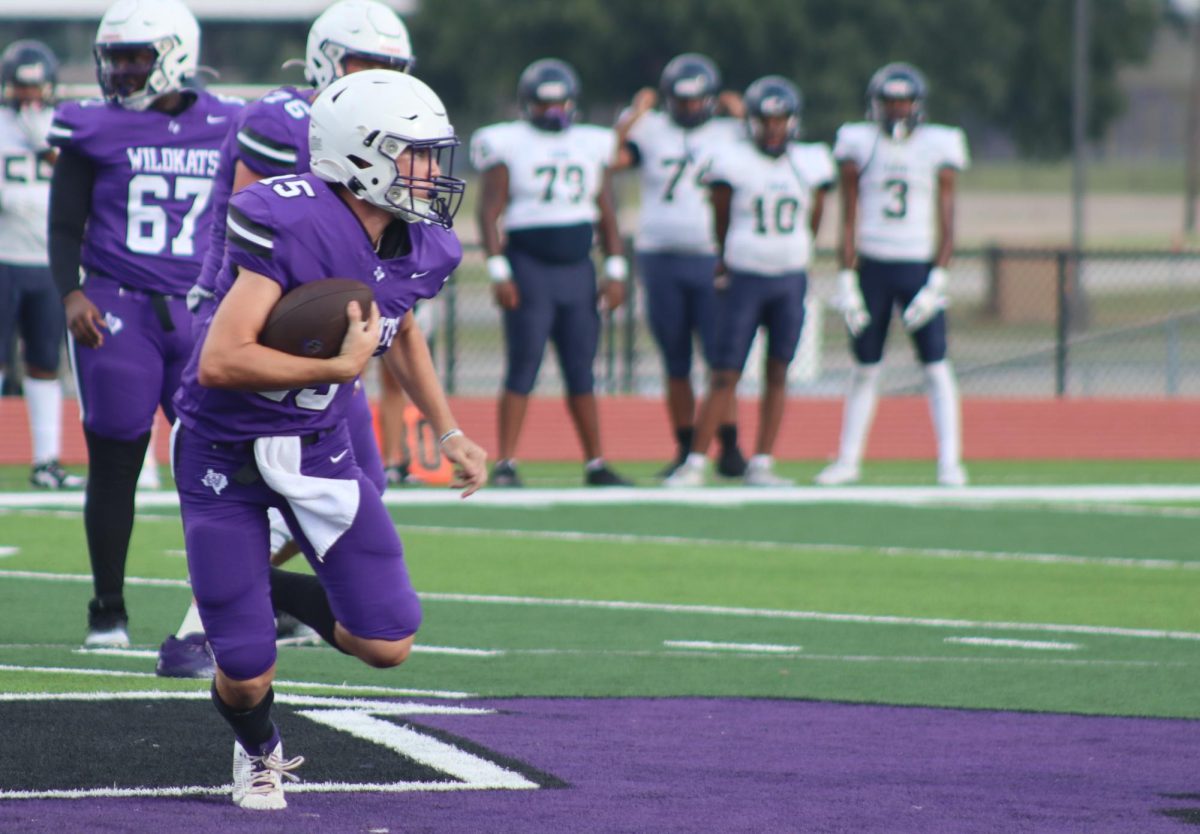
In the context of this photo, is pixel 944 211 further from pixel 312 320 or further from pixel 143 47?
pixel 312 320

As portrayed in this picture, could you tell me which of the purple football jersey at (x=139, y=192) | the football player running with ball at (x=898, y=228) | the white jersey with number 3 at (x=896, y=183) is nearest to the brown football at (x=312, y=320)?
the purple football jersey at (x=139, y=192)

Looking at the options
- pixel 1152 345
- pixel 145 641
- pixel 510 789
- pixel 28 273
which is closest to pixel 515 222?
pixel 28 273

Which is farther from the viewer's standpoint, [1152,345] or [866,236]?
[1152,345]

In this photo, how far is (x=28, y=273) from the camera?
10914 mm

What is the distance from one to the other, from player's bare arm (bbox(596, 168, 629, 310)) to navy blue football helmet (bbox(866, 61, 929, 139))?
1.43 metres

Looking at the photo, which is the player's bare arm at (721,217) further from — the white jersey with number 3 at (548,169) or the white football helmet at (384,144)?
the white football helmet at (384,144)

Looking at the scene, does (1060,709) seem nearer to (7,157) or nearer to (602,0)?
(7,157)

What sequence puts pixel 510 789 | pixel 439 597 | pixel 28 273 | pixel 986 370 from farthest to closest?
pixel 986 370
pixel 28 273
pixel 439 597
pixel 510 789

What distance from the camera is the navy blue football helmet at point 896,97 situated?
11125 mm

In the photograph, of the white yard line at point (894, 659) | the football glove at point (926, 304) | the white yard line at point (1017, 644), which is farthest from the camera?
the football glove at point (926, 304)

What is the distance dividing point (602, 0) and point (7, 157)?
23.8 meters

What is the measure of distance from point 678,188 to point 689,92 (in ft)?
1.67

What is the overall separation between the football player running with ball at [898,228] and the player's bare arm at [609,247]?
3.89ft

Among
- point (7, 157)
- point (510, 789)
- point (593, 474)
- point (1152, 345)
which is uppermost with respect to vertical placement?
point (7, 157)
